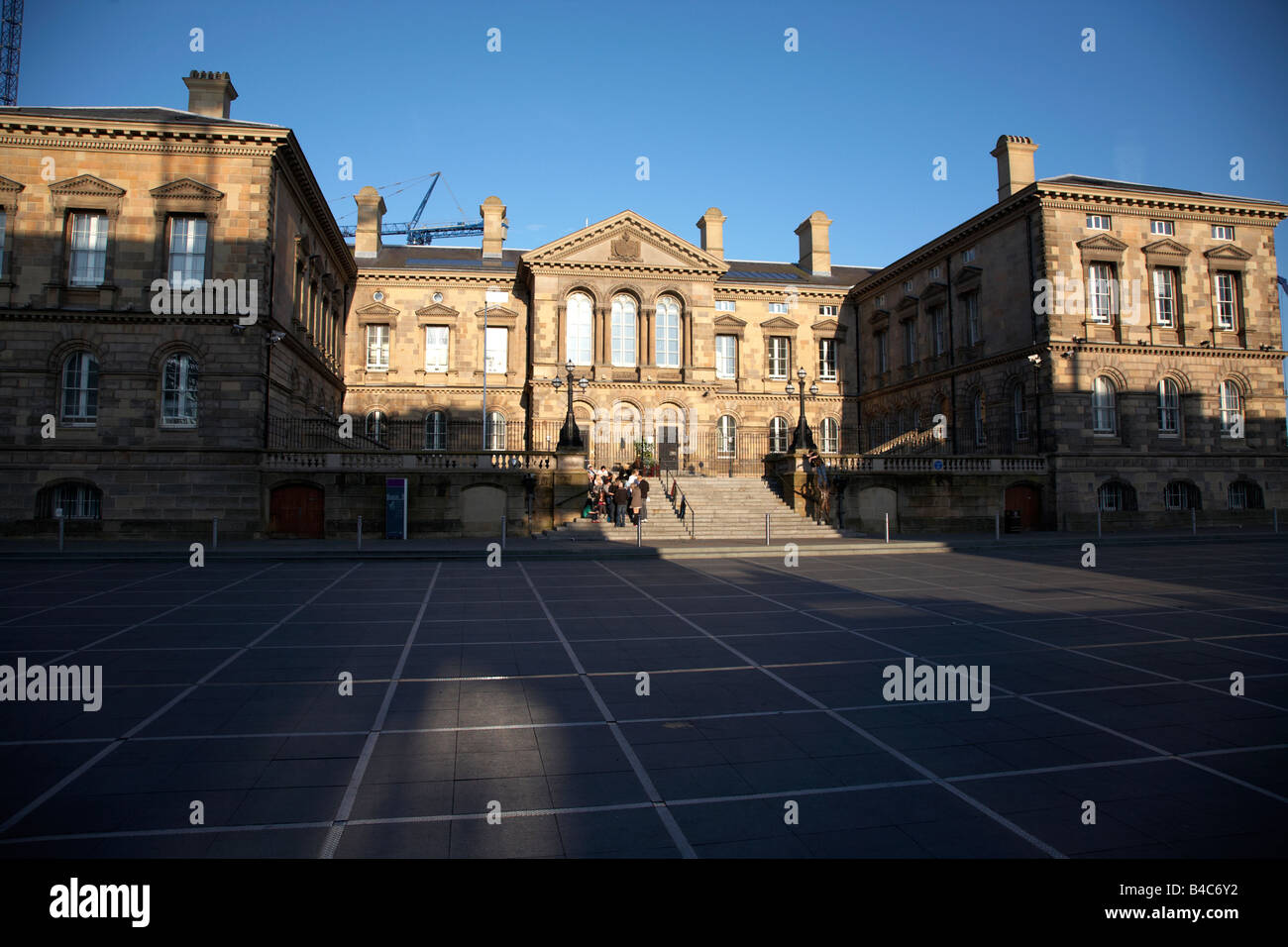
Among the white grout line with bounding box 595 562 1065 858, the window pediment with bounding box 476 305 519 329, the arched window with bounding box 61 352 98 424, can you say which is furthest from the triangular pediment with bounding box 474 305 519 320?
the white grout line with bounding box 595 562 1065 858

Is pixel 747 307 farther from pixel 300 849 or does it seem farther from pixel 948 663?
pixel 300 849

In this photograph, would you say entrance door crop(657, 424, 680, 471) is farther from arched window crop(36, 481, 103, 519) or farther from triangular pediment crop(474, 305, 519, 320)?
arched window crop(36, 481, 103, 519)

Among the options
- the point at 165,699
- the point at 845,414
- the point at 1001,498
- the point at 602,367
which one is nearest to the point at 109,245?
the point at 602,367

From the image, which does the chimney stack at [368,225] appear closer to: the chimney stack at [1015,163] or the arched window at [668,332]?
the arched window at [668,332]

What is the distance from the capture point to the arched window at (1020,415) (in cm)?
3027

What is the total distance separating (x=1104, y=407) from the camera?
96.3ft

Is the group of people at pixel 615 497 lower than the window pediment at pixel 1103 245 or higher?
lower

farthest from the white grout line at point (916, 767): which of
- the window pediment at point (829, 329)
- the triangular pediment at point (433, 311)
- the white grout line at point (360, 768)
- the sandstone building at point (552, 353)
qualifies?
the window pediment at point (829, 329)

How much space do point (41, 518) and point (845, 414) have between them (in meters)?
39.1

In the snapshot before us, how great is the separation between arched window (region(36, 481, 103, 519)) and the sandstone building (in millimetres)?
100

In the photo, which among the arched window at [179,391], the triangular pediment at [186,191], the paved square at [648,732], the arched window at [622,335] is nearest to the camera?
the paved square at [648,732]

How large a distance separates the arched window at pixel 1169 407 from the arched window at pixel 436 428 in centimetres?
3491
